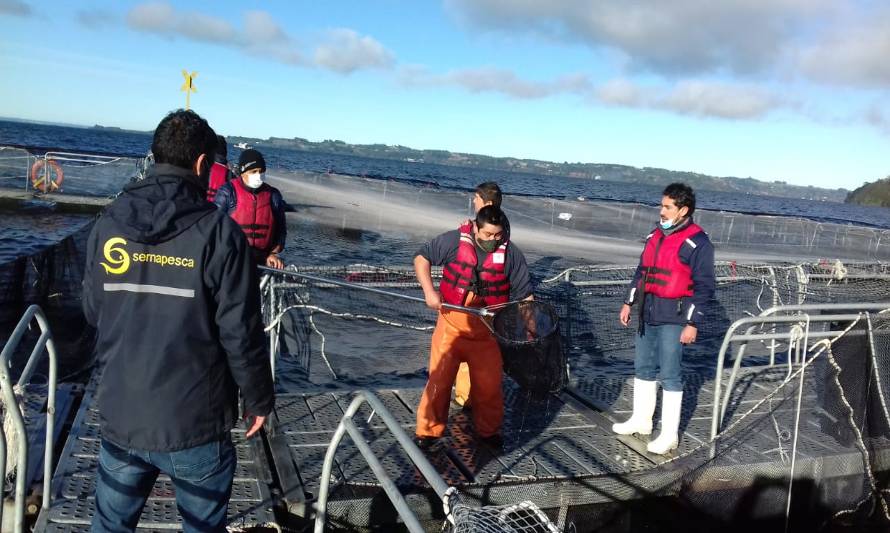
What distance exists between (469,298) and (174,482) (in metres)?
2.83

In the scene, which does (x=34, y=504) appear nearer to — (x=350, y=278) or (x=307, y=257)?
(x=350, y=278)

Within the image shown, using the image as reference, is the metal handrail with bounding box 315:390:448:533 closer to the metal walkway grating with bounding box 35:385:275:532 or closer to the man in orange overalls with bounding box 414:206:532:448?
the metal walkway grating with bounding box 35:385:275:532

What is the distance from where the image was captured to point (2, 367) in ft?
10.7

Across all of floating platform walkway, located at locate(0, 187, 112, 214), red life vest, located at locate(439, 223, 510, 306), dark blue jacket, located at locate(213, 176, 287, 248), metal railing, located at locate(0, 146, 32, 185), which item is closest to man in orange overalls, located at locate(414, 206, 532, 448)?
red life vest, located at locate(439, 223, 510, 306)

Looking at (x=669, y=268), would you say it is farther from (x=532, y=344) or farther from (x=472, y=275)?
(x=472, y=275)

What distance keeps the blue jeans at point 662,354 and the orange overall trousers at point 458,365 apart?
132 centimetres

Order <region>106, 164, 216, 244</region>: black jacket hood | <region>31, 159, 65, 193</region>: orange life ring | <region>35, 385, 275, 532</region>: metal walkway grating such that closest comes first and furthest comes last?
1. <region>106, 164, 216, 244</region>: black jacket hood
2. <region>35, 385, 275, 532</region>: metal walkway grating
3. <region>31, 159, 65, 193</region>: orange life ring

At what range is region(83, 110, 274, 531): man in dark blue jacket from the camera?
8.77 feet

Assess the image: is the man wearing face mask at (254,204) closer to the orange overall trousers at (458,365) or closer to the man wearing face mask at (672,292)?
the orange overall trousers at (458,365)

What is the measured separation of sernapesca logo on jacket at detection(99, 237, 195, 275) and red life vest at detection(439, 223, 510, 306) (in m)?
2.88

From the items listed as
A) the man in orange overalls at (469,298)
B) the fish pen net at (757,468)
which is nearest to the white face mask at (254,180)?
the fish pen net at (757,468)

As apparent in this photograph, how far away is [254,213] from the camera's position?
20.8 feet

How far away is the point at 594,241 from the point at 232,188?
1898cm

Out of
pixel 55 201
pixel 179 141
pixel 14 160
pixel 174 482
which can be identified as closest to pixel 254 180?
pixel 179 141
